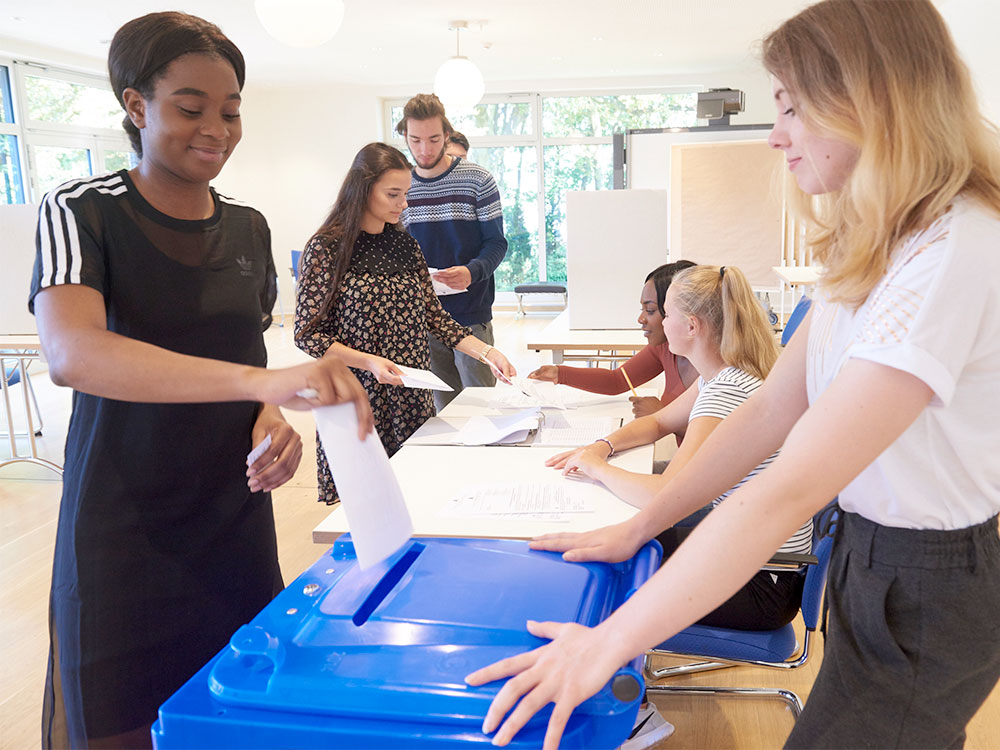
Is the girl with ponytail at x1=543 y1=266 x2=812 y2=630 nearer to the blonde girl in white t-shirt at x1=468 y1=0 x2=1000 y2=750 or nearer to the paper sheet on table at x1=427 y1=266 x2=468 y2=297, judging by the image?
the blonde girl in white t-shirt at x1=468 y1=0 x2=1000 y2=750

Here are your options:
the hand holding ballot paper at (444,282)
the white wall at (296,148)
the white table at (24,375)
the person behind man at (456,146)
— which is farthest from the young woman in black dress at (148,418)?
the white wall at (296,148)

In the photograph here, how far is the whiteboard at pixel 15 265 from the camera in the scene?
4.21m

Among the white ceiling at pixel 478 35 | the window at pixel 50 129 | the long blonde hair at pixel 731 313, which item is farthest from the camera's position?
the window at pixel 50 129

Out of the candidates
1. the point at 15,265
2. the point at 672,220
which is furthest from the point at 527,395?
the point at 672,220

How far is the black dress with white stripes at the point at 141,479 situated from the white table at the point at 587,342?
7.14 ft

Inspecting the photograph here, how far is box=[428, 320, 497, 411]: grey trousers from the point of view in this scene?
326 centimetres

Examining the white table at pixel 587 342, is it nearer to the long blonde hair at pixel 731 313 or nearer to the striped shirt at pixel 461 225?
the striped shirt at pixel 461 225

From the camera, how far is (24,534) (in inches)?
143

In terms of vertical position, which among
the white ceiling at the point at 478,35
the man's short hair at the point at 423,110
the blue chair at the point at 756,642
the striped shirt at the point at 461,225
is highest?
the white ceiling at the point at 478,35

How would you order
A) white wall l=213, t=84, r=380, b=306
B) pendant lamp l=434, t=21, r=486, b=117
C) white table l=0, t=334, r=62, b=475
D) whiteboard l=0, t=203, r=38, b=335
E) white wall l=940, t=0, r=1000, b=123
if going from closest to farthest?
1. white table l=0, t=334, r=62, b=475
2. whiteboard l=0, t=203, r=38, b=335
3. white wall l=940, t=0, r=1000, b=123
4. pendant lamp l=434, t=21, r=486, b=117
5. white wall l=213, t=84, r=380, b=306

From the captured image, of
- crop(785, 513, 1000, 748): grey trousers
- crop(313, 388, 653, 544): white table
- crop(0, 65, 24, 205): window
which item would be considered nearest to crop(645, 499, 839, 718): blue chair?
crop(313, 388, 653, 544): white table

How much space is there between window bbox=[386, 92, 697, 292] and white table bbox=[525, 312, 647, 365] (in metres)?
7.06

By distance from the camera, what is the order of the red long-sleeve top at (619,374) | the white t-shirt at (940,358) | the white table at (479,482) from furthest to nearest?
the red long-sleeve top at (619,374) → the white table at (479,482) → the white t-shirt at (940,358)

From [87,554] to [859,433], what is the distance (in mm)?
1047
